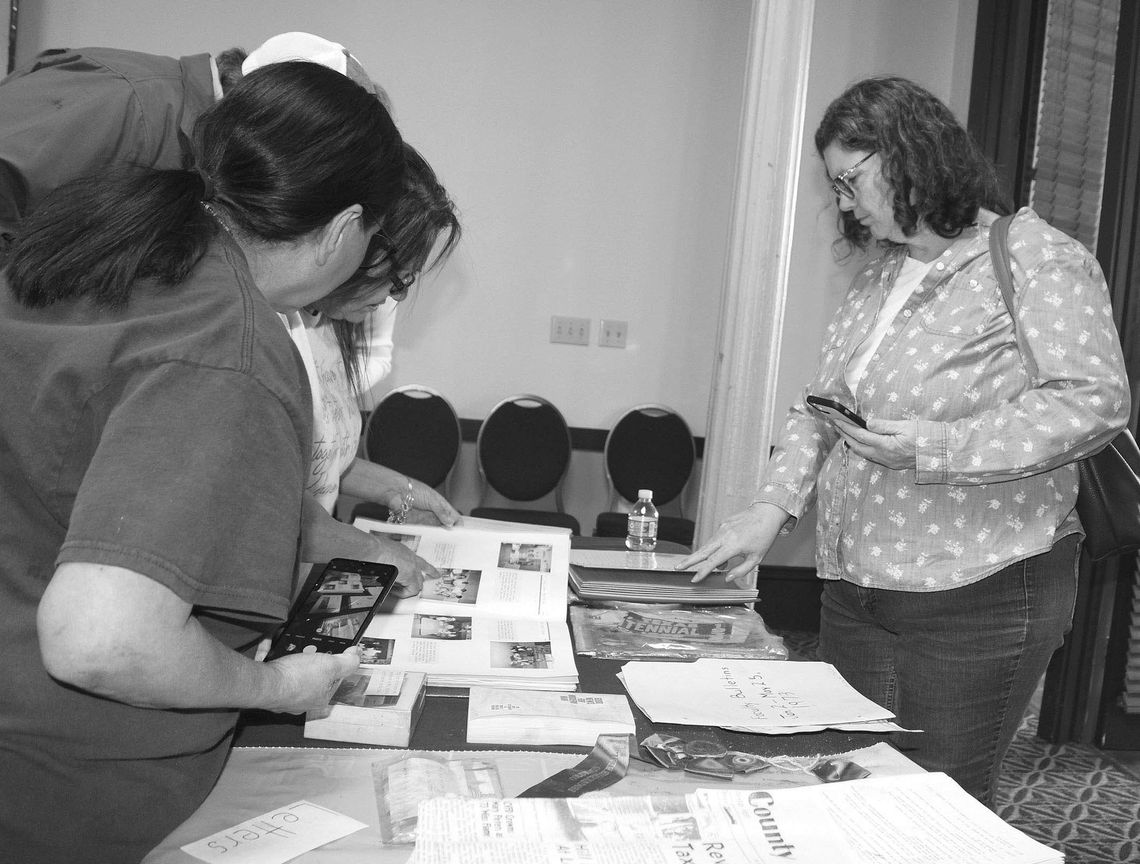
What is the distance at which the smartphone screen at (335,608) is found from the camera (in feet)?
3.84

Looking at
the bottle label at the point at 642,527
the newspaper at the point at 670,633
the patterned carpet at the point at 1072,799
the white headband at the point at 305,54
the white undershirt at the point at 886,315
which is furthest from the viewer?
the patterned carpet at the point at 1072,799

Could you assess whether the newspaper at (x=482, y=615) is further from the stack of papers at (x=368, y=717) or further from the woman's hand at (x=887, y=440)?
the woman's hand at (x=887, y=440)

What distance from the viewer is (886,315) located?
1867mm

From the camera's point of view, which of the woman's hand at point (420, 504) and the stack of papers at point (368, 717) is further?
the woman's hand at point (420, 504)

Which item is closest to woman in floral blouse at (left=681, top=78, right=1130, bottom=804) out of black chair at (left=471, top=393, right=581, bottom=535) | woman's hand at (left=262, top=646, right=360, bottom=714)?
woman's hand at (left=262, top=646, right=360, bottom=714)

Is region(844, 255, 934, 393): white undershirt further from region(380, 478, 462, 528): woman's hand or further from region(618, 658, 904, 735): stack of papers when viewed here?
region(380, 478, 462, 528): woman's hand

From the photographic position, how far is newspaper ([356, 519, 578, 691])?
130 centimetres

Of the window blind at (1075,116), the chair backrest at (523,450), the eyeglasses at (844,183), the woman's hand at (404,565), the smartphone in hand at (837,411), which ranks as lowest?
the chair backrest at (523,450)

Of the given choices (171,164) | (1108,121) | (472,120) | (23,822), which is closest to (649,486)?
(472,120)

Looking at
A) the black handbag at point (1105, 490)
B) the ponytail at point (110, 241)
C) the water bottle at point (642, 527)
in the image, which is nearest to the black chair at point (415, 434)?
the water bottle at point (642, 527)

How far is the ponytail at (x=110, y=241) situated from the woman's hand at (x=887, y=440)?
1.08 meters

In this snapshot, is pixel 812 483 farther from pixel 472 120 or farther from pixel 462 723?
pixel 472 120

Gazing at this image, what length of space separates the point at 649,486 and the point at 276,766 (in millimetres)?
3633

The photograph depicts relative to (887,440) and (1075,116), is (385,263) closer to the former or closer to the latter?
(887,440)
